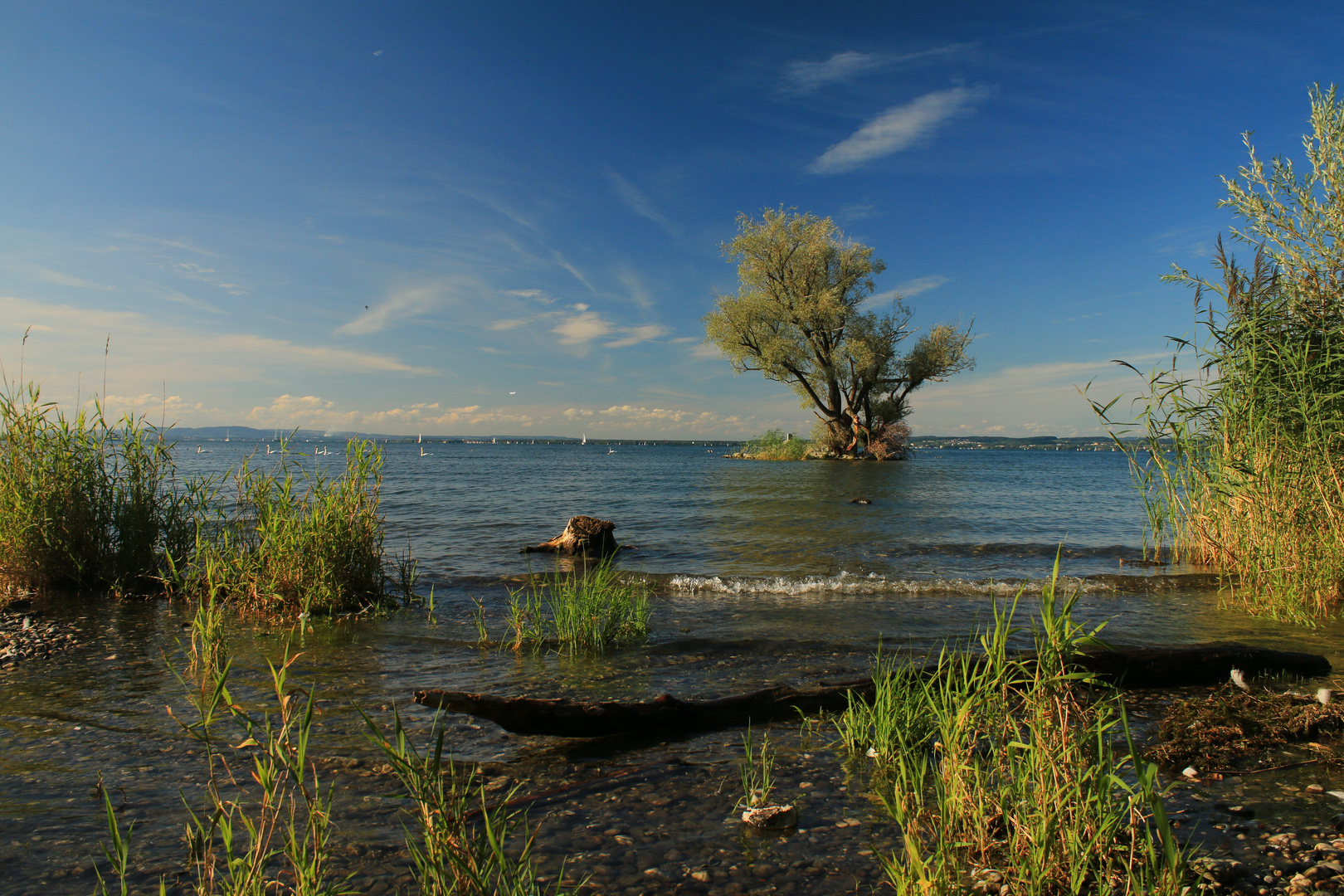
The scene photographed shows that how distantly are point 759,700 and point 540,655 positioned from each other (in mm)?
2416

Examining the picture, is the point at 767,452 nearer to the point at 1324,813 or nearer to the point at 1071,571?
the point at 1071,571

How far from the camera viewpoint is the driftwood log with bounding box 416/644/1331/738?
11.4ft

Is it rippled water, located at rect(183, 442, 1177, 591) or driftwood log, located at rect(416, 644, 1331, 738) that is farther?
rippled water, located at rect(183, 442, 1177, 591)

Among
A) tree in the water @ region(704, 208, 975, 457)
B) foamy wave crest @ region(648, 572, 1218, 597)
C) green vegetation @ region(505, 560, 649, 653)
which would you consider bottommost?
foamy wave crest @ region(648, 572, 1218, 597)

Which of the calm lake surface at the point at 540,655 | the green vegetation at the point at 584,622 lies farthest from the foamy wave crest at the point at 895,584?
the green vegetation at the point at 584,622

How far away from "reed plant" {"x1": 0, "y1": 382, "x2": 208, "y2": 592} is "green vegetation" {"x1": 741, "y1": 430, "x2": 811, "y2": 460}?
3926 centimetres

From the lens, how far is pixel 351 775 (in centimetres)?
341

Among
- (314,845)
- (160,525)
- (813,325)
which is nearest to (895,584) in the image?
(314,845)

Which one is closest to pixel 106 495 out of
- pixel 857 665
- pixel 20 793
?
pixel 20 793

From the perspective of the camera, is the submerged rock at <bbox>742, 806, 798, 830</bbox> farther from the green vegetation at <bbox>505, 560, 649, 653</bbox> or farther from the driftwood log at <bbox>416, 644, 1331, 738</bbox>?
the green vegetation at <bbox>505, 560, 649, 653</bbox>

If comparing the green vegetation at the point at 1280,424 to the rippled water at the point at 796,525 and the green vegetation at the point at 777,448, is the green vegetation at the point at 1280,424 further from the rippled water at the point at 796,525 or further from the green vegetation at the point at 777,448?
the green vegetation at the point at 777,448

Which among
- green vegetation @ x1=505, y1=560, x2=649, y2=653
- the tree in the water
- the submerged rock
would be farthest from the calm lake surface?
the tree in the water

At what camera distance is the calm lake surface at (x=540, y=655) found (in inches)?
121

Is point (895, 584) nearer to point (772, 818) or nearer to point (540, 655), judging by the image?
point (540, 655)
